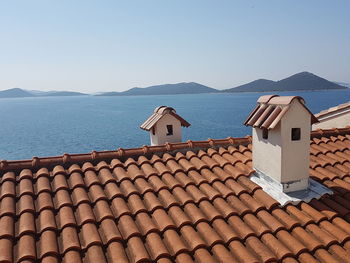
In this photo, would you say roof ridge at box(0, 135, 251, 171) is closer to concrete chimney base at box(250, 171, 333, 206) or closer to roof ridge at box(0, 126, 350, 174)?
roof ridge at box(0, 126, 350, 174)

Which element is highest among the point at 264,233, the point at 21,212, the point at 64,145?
the point at 21,212

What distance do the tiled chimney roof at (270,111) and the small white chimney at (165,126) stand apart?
2.34m

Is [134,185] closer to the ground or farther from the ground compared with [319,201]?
farther from the ground

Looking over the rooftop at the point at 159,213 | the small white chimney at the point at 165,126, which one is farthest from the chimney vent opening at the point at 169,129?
the rooftop at the point at 159,213

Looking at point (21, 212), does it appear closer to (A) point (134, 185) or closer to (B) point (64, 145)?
(A) point (134, 185)

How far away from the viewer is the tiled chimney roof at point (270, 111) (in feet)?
16.9

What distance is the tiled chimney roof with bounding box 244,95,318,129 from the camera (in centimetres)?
514

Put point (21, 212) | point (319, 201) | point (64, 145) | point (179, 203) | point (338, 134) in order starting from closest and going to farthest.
→ point (21, 212), point (179, 203), point (319, 201), point (338, 134), point (64, 145)

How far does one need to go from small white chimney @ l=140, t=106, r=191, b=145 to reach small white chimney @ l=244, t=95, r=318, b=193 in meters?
2.60

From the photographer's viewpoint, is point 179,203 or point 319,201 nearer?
point 179,203

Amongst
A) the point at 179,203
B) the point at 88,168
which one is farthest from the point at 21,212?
the point at 179,203

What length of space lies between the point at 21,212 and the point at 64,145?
69.8m

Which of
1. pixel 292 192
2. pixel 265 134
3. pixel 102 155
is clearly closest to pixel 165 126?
pixel 102 155

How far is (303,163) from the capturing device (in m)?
5.43
